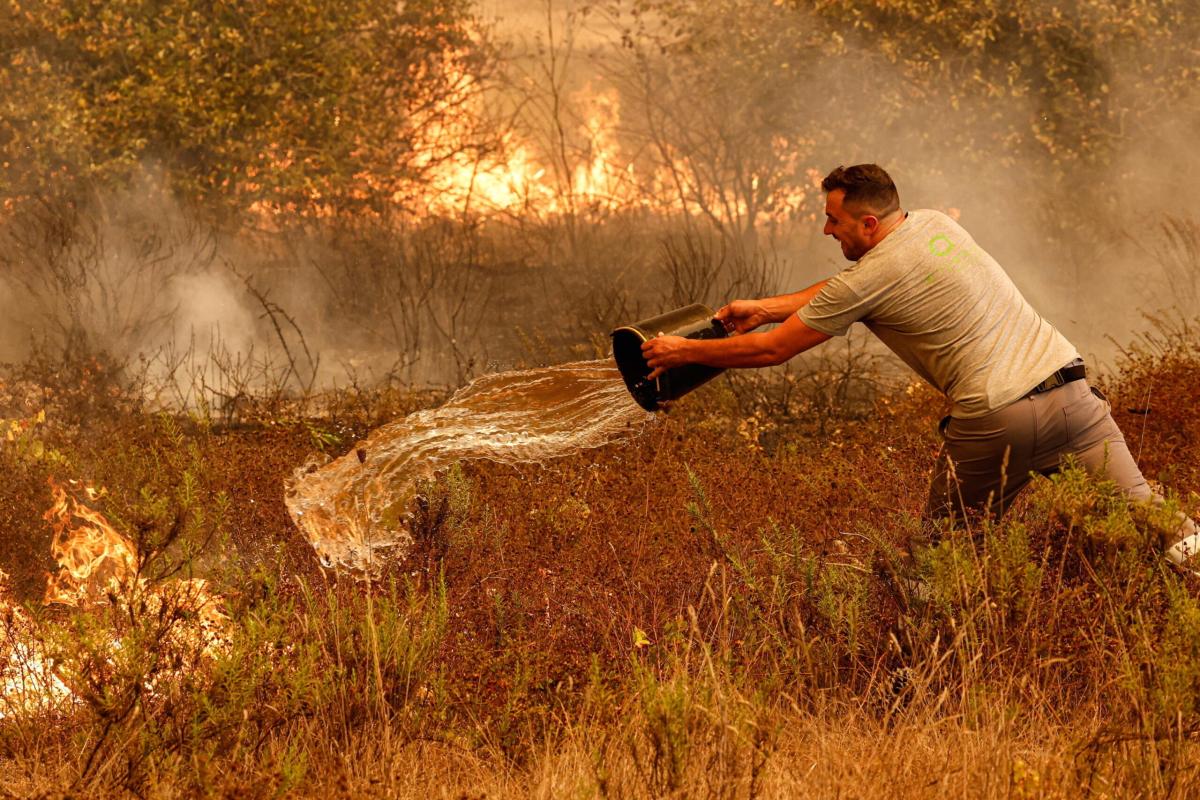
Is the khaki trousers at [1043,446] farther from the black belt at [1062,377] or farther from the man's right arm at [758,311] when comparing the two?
the man's right arm at [758,311]

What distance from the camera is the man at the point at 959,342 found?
3.94 metres

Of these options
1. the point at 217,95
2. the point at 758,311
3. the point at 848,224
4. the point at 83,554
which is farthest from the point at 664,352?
the point at 217,95

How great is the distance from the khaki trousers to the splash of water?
4.69 feet

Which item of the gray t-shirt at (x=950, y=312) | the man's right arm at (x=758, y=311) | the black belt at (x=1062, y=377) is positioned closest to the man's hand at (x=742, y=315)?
the man's right arm at (x=758, y=311)

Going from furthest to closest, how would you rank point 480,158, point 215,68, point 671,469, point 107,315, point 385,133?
point 480,158, point 385,133, point 215,68, point 107,315, point 671,469

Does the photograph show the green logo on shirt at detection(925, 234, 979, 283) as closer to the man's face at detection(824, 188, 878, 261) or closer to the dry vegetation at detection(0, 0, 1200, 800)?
the man's face at detection(824, 188, 878, 261)

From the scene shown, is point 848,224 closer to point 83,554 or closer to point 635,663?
point 635,663

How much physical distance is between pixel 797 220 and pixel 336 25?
17.3 feet

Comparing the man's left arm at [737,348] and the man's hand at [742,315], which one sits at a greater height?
the man's hand at [742,315]

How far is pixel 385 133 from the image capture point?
43.4 ft

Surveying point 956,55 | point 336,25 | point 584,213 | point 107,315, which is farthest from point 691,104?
point 107,315

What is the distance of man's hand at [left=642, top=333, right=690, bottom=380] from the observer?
4.10 m

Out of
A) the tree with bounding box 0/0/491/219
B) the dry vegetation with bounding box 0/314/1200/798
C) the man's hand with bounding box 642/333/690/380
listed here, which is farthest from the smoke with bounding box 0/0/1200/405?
the man's hand with bounding box 642/333/690/380

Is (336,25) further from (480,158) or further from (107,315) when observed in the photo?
(107,315)
